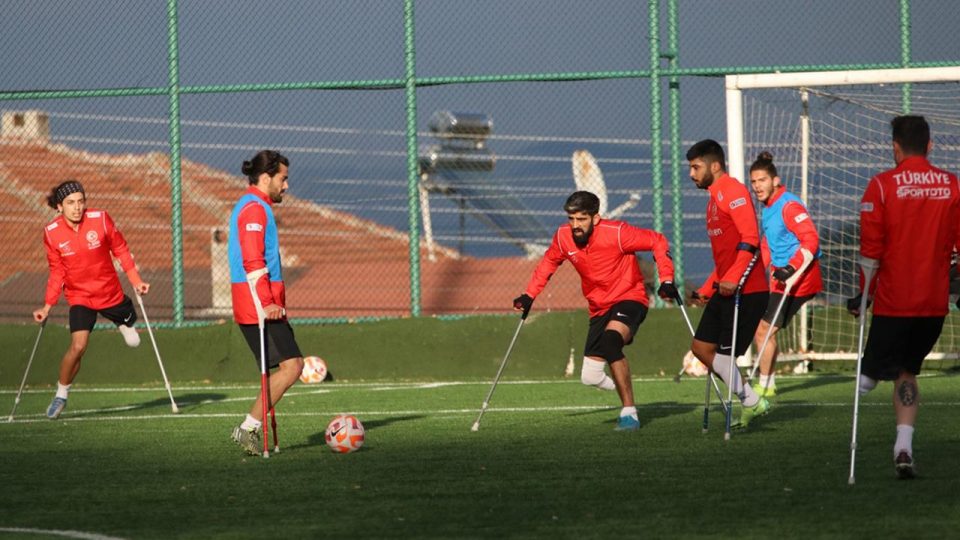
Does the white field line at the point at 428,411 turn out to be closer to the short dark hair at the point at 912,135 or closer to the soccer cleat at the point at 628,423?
the soccer cleat at the point at 628,423

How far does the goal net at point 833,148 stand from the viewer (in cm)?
1738

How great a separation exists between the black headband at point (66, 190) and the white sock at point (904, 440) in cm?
816

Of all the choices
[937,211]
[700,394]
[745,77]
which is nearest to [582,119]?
[745,77]

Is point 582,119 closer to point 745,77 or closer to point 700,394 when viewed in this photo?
point 745,77

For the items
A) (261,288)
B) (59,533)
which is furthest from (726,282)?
(59,533)

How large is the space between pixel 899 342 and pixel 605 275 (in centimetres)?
339

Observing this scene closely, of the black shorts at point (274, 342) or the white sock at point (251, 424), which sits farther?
the black shorts at point (274, 342)

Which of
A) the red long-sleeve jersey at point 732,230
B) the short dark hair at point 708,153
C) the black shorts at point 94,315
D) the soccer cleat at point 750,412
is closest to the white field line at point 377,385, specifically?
the black shorts at point 94,315

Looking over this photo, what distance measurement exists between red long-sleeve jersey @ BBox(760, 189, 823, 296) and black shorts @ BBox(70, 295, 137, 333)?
572 centimetres

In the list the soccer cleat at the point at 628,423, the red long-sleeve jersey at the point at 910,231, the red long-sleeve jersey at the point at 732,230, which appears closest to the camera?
the red long-sleeve jersey at the point at 910,231

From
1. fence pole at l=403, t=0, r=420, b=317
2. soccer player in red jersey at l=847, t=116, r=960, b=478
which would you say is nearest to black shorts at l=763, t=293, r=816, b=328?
fence pole at l=403, t=0, r=420, b=317

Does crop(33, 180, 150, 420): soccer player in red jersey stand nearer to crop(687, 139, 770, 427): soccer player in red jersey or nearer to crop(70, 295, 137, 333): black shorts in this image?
crop(70, 295, 137, 333): black shorts

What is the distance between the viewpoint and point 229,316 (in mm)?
20438

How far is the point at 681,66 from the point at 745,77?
3.90 ft
